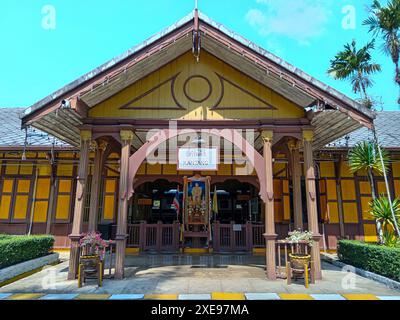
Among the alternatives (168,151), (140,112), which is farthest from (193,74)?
(168,151)

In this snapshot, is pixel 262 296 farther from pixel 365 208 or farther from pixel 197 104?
pixel 365 208

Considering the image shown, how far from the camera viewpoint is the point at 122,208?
8367mm

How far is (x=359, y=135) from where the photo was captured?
14.4m

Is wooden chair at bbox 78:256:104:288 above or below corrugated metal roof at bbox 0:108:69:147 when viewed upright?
below

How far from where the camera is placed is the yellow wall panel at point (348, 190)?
1329 centimetres

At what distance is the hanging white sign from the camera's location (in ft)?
27.9

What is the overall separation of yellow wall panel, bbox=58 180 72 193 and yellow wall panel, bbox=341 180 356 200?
41.7ft

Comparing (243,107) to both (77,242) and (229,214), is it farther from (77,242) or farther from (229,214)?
(229,214)

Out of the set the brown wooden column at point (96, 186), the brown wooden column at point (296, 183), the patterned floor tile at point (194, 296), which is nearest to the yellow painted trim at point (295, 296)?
the patterned floor tile at point (194, 296)

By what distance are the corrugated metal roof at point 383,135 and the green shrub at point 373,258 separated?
476cm

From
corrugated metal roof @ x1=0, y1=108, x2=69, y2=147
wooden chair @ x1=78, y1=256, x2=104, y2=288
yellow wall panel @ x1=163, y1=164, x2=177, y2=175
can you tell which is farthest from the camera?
yellow wall panel @ x1=163, y1=164, x2=177, y2=175

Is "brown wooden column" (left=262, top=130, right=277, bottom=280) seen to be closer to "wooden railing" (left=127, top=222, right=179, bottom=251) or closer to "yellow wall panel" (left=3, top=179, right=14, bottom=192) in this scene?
"wooden railing" (left=127, top=222, right=179, bottom=251)

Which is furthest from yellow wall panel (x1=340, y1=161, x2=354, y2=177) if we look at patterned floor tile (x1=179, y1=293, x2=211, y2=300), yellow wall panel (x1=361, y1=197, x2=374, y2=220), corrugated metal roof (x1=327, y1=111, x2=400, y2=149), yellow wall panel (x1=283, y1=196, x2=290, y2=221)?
patterned floor tile (x1=179, y1=293, x2=211, y2=300)

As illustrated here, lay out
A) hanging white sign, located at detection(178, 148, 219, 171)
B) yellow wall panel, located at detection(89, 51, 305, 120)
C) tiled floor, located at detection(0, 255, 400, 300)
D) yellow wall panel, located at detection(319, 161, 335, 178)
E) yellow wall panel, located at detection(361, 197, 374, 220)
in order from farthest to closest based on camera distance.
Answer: yellow wall panel, located at detection(319, 161, 335, 178) → yellow wall panel, located at detection(361, 197, 374, 220) → yellow wall panel, located at detection(89, 51, 305, 120) → hanging white sign, located at detection(178, 148, 219, 171) → tiled floor, located at detection(0, 255, 400, 300)
